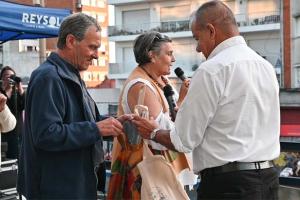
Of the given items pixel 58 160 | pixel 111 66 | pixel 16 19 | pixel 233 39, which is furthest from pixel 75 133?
pixel 111 66

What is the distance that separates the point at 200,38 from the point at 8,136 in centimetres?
403

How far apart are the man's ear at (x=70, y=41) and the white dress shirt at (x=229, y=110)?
0.66m

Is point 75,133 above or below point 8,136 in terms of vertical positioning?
above

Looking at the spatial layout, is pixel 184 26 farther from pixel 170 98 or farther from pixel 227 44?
pixel 227 44

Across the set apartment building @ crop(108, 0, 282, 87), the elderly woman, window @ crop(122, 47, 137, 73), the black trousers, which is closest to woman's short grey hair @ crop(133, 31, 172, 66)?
the elderly woman

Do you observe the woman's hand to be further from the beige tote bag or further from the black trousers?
the black trousers

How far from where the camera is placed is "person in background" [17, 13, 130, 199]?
2502 millimetres

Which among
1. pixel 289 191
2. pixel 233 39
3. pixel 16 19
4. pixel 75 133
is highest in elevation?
pixel 16 19

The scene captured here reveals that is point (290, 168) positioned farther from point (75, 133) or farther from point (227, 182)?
point (75, 133)

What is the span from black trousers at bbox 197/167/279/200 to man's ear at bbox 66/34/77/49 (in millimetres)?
981

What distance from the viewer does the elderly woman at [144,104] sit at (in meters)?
3.16

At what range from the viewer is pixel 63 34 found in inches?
105

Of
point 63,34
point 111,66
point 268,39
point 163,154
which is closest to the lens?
point 63,34

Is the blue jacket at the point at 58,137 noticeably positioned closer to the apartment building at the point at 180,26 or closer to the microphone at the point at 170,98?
the microphone at the point at 170,98
